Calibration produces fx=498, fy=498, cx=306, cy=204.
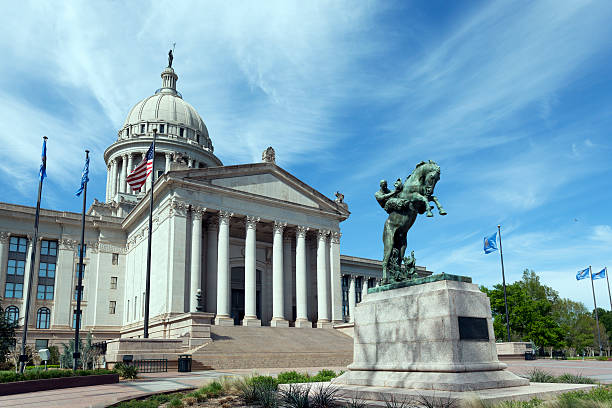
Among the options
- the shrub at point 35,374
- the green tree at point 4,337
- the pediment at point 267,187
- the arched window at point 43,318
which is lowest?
the shrub at point 35,374

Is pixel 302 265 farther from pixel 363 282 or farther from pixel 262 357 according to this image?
pixel 363 282

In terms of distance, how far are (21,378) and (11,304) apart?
40.9 metres

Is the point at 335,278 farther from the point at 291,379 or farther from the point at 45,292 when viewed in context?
the point at 291,379

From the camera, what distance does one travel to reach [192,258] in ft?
152

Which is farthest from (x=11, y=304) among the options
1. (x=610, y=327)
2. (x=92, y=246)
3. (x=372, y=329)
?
(x=610, y=327)

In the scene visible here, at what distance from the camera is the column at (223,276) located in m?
45.5

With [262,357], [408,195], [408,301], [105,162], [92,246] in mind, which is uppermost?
[105,162]

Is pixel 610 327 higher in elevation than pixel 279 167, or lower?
lower

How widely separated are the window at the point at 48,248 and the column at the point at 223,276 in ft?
73.7

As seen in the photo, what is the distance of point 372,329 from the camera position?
15273 mm

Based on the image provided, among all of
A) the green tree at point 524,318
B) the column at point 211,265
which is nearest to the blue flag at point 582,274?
the green tree at point 524,318

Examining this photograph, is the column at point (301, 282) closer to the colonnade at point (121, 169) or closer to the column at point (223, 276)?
the column at point (223, 276)

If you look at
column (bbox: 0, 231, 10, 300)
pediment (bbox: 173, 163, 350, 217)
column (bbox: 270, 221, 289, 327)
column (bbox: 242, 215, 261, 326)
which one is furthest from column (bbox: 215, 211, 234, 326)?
column (bbox: 0, 231, 10, 300)

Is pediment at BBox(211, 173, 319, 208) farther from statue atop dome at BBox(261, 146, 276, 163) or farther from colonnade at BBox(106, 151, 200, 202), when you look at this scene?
colonnade at BBox(106, 151, 200, 202)
